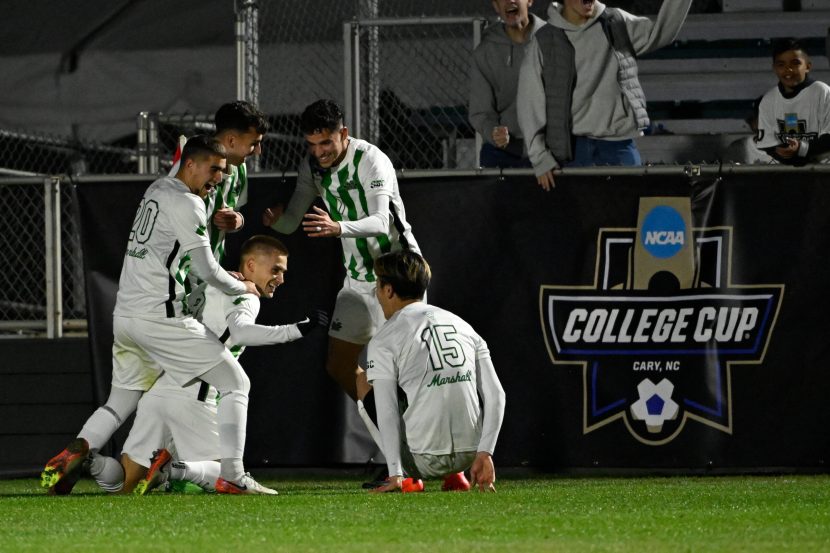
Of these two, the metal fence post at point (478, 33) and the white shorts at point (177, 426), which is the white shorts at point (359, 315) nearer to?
the white shorts at point (177, 426)

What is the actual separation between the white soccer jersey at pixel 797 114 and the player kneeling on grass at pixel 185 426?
3520 mm

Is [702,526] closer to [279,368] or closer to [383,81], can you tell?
[279,368]

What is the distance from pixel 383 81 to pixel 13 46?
263 inches

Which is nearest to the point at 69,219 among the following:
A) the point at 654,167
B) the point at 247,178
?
the point at 247,178

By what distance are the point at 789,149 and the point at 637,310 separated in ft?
4.27

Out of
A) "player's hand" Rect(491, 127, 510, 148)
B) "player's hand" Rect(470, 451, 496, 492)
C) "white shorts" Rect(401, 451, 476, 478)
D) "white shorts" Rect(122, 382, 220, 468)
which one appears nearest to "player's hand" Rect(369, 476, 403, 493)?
"white shorts" Rect(401, 451, 476, 478)

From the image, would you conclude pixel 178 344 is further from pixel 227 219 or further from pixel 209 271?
pixel 227 219

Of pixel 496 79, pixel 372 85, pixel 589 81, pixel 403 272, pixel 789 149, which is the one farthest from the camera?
pixel 372 85

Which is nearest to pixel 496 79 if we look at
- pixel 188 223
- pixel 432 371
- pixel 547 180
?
pixel 547 180

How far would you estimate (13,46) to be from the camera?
15844mm

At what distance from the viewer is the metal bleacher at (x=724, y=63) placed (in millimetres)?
11914

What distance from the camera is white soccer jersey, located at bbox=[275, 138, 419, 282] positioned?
7.09 meters

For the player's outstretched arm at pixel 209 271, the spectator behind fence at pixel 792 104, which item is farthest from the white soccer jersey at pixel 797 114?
the player's outstretched arm at pixel 209 271

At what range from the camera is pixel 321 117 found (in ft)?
22.7
